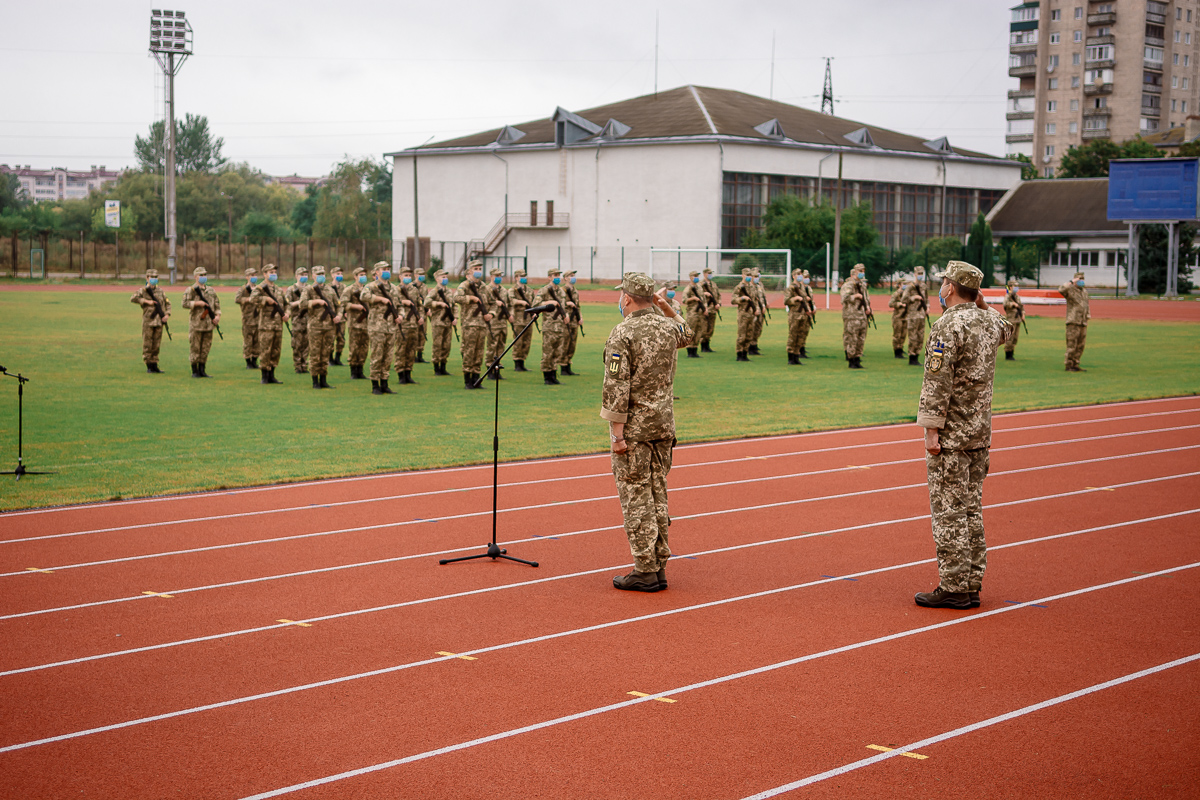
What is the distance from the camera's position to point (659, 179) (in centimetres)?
6706

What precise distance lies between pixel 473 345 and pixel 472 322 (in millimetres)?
401

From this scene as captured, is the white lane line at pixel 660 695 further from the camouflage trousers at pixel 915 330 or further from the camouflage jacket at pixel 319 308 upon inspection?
the camouflage trousers at pixel 915 330

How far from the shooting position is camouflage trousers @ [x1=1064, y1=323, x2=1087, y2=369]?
2341 centimetres

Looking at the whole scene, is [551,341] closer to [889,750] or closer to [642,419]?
[642,419]

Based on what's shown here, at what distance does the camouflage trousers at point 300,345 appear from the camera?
2223cm

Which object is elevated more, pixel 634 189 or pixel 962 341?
pixel 634 189

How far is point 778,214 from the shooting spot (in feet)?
217

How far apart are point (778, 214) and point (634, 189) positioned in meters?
8.47

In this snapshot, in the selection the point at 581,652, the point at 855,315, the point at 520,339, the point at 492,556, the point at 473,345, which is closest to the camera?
the point at 581,652

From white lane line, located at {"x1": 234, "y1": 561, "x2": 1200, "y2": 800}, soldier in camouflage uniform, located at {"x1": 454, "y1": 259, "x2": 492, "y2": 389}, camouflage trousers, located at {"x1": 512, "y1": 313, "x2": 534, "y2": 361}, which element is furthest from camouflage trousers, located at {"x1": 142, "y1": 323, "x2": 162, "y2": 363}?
white lane line, located at {"x1": 234, "y1": 561, "x2": 1200, "y2": 800}

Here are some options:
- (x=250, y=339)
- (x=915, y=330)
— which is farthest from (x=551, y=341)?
(x=915, y=330)

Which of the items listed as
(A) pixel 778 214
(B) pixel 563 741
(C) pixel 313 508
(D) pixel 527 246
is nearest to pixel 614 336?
(B) pixel 563 741

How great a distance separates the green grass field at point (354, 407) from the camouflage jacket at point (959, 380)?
6.47 m

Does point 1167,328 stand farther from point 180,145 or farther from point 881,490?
point 180,145
